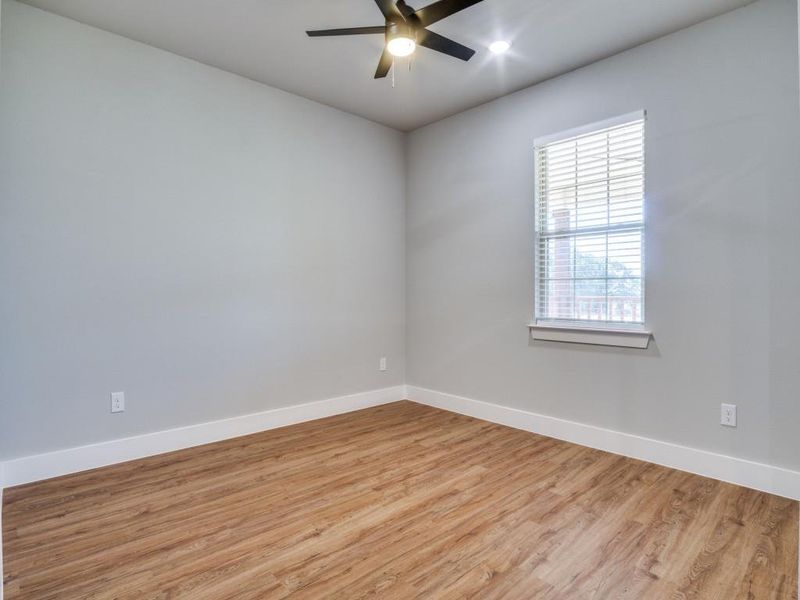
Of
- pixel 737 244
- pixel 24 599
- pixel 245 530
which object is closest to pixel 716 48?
pixel 737 244

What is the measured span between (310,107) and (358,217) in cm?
101

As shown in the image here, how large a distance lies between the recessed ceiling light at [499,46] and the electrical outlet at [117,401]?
327 centimetres

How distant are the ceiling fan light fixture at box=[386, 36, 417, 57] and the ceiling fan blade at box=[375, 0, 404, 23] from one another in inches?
3.5

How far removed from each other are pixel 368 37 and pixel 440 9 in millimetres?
920

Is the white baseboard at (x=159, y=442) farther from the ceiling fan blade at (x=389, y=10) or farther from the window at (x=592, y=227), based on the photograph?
the ceiling fan blade at (x=389, y=10)

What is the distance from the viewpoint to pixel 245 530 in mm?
2023

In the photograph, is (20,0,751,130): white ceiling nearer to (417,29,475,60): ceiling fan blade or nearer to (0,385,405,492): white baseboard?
(417,29,475,60): ceiling fan blade

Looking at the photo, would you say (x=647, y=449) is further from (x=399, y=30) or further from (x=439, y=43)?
(x=399, y=30)

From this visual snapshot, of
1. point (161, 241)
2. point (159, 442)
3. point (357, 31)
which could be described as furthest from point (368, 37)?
point (159, 442)

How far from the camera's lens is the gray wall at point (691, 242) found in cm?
236

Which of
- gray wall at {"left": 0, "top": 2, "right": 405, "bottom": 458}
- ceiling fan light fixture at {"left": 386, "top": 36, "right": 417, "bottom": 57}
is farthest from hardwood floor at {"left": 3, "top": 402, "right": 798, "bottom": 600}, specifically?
ceiling fan light fixture at {"left": 386, "top": 36, "right": 417, "bottom": 57}

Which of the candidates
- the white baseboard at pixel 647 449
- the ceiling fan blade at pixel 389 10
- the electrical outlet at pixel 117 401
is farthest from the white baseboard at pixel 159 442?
the ceiling fan blade at pixel 389 10

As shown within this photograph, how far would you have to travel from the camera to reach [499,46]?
2848 mm

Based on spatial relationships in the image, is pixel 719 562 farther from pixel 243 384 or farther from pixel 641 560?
pixel 243 384
